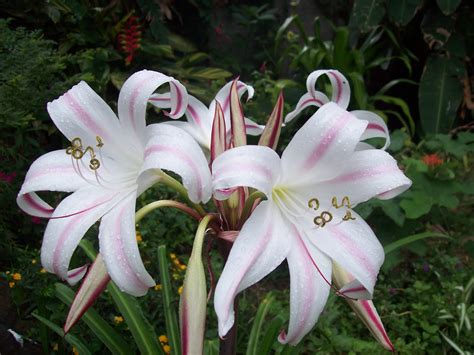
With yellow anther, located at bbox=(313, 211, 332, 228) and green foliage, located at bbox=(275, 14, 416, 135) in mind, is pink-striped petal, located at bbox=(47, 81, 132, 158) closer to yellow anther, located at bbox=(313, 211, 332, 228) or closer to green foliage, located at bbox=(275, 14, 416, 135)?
yellow anther, located at bbox=(313, 211, 332, 228)

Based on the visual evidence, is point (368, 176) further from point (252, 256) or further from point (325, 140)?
point (252, 256)

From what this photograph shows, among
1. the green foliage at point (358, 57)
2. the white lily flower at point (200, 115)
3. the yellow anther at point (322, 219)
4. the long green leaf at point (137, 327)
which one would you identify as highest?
the white lily flower at point (200, 115)

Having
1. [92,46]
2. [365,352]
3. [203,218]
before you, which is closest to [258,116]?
[92,46]

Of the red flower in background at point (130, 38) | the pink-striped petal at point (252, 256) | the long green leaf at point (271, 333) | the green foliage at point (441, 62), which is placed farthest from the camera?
the green foliage at point (441, 62)

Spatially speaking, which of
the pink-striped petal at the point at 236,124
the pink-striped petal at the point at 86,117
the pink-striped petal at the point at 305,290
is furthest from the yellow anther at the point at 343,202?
the pink-striped petal at the point at 86,117

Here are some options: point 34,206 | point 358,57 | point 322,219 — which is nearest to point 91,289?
point 34,206

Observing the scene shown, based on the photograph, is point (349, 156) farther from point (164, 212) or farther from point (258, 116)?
point (258, 116)

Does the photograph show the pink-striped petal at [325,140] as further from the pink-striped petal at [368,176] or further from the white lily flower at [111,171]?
the white lily flower at [111,171]
